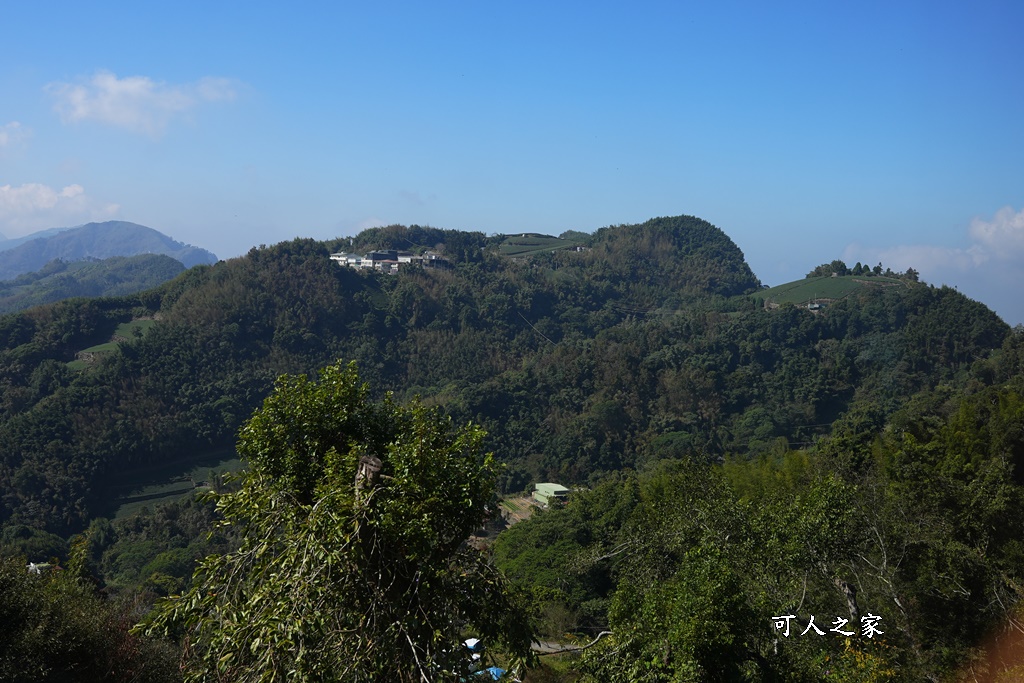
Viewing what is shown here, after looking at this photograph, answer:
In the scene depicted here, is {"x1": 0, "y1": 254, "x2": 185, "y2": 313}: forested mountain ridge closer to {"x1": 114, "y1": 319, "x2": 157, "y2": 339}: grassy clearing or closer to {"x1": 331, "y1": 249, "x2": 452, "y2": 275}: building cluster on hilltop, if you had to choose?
{"x1": 331, "y1": 249, "x2": 452, "y2": 275}: building cluster on hilltop

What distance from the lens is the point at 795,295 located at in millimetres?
80125

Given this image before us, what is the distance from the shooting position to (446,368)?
65.9 metres

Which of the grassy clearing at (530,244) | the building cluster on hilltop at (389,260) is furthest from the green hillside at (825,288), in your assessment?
the grassy clearing at (530,244)

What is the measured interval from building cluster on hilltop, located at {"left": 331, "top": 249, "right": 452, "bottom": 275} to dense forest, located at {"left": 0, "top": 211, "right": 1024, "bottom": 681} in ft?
9.98

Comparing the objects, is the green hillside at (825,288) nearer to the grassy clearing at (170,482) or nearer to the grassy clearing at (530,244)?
the grassy clearing at (530,244)

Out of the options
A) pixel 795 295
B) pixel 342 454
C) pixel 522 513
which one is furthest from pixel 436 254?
pixel 342 454

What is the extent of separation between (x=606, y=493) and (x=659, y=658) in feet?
62.4

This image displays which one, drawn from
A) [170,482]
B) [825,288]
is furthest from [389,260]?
[825,288]

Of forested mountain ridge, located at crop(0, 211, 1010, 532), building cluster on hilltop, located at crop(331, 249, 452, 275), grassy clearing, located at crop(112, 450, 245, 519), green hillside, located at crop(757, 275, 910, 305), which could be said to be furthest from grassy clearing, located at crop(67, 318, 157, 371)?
green hillside, located at crop(757, 275, 910, 305)

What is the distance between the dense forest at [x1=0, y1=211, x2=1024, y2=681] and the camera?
10.6 meters

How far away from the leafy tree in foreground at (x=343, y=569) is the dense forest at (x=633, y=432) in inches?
17.0

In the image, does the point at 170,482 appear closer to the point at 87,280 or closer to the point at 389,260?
the point at 389,260

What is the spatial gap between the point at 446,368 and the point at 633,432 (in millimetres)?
20821

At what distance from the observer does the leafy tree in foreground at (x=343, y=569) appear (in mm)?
4168
